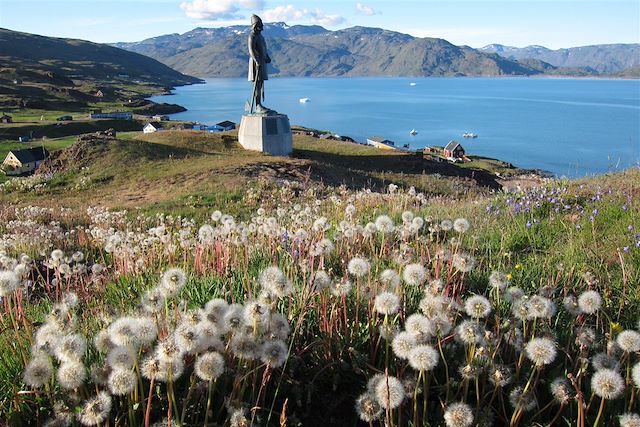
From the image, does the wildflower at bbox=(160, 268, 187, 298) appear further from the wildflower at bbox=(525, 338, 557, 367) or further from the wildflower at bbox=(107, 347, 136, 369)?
the wildflower at bbox=(525, 338, 557, 367)

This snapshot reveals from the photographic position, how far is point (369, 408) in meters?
2.66

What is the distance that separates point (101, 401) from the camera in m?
2.55

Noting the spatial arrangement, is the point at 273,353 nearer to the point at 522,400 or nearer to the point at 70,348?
the point at 70,348

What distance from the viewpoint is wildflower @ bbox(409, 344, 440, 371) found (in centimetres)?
260

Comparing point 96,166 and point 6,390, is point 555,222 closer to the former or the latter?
point 6,390

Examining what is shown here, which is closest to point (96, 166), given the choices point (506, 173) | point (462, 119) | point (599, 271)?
point (599, 271)

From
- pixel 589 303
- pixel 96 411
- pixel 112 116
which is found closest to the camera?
pixel 96 411

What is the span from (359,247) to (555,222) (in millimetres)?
3668

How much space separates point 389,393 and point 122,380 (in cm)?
138

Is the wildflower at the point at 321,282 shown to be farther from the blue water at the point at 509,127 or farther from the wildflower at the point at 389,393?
the blue water at the point at 509,127

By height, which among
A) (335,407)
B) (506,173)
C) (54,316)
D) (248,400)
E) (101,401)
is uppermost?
(54,316)

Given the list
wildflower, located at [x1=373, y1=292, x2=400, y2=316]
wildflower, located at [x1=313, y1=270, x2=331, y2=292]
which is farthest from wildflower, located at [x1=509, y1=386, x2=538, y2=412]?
wildflower, located at [x1=313, y1=270, x2=331, y2=292]

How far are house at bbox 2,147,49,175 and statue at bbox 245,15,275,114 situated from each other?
88.9 feet

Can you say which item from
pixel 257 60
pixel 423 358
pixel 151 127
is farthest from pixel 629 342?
pixel 151 127
